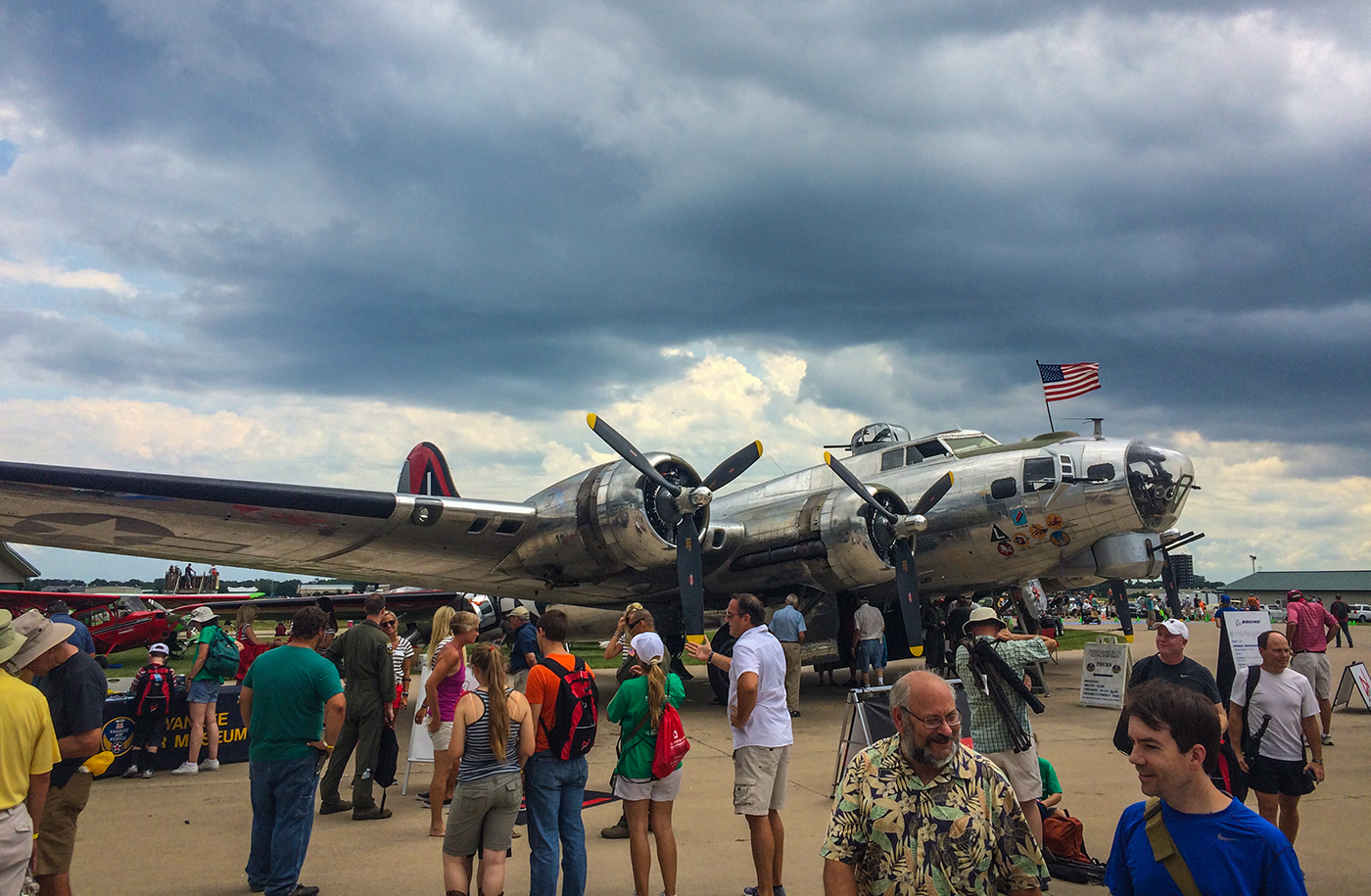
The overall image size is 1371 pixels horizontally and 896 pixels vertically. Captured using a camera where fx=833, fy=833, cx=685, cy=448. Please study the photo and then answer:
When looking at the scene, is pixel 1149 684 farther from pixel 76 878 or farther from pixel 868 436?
pixel 868 436

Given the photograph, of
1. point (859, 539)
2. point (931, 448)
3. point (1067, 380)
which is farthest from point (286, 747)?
point (1067, 380)

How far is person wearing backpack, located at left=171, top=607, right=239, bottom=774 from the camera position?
7.96 metres

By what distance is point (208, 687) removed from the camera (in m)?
8.16

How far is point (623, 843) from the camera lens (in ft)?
19.1

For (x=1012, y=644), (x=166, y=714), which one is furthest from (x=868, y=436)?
(x=166, y=714)

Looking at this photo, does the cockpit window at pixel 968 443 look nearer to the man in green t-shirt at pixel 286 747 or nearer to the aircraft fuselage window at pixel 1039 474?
A: the aircraft fuselage window at pixel 1039 474

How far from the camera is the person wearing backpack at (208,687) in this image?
7.96 m

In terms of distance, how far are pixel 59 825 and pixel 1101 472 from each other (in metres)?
12.0

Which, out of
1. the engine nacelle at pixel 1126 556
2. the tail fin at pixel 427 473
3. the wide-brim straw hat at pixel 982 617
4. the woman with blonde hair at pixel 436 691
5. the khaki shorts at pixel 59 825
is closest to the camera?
the khaki shorts at pixel 59 825

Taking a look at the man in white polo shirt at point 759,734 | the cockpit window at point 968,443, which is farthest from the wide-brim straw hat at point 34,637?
the cockpit window at point 968,443

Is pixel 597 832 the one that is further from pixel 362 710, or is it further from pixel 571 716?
pixel 362 710

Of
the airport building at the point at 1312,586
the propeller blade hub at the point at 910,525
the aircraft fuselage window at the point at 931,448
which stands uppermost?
the aircraft fuselage window at the point at 931,448

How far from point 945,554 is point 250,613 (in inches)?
382

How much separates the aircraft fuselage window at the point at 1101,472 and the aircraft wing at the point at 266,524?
8.08 m
